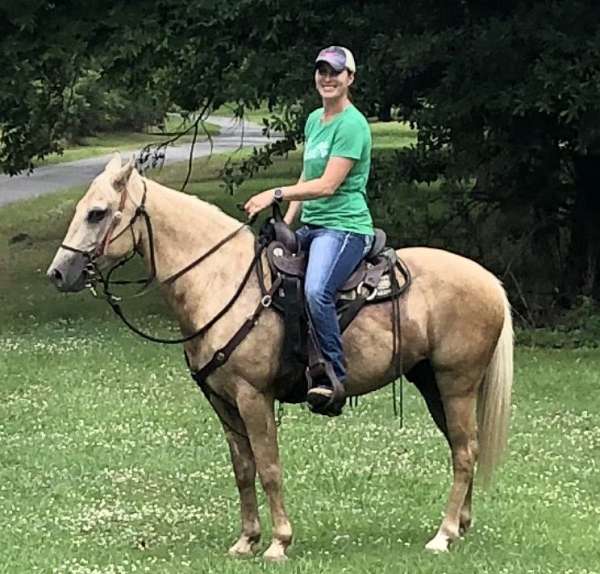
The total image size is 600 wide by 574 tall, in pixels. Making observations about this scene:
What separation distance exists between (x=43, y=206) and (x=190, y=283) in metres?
27.3

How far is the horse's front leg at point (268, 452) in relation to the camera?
758cm

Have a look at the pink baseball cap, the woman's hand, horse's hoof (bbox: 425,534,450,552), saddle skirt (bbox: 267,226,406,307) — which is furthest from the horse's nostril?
horse's hoof (bbox: 425,534,450,552)

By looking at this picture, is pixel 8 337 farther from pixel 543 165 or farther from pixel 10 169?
pixel 543 165

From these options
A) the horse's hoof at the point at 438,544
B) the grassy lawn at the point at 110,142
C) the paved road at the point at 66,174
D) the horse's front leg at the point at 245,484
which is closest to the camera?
the horse's hoof at the point at 438,544

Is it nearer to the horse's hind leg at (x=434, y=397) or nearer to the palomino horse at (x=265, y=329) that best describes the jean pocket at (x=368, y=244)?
the palomino horse at (x=265, y=329)

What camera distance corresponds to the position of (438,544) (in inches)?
309

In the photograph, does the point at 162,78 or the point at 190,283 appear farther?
the point at 162,78

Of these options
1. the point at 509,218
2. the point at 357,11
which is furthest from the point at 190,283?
the point at 509,218

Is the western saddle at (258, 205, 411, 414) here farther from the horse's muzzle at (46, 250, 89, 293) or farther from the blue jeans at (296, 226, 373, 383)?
the horse's muzzle at (46, 250, 89, 293)

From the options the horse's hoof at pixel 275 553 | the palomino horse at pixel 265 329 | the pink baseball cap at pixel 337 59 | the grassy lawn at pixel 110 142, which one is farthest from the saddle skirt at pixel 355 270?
the grassy lawn at pixel 110 142

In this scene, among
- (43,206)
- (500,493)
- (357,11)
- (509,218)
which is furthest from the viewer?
(43,206)

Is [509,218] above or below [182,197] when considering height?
below

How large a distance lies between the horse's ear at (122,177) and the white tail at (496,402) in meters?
2.38

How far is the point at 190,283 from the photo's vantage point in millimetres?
7703
